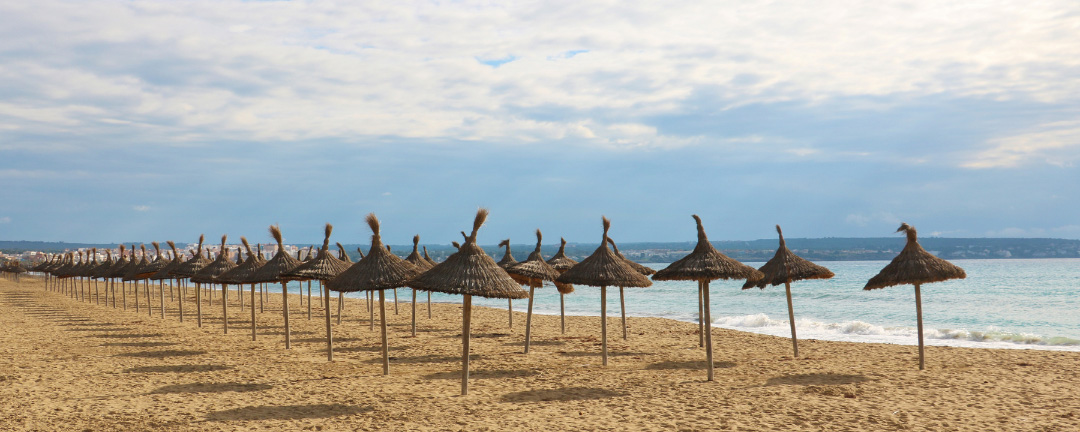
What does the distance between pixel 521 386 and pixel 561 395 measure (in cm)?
95

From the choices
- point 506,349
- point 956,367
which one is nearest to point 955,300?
point 956,367

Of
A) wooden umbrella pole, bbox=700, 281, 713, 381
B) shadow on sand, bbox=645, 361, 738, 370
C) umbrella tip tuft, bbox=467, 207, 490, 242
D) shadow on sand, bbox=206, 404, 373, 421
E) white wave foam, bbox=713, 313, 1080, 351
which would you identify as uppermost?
umbrella tip tuft, bbox=467, 207, 490, 242

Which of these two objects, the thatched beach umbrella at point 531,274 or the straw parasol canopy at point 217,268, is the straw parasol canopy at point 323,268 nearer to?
the thatched beach umbrella at point 531,274

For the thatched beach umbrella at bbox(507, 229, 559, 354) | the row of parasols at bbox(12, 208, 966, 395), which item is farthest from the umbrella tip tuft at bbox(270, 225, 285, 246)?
the thatched beach umbrella at bbox(507, 229, 559, 354)

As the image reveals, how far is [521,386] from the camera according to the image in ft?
35.4

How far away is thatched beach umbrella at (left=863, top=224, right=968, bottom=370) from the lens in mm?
11086

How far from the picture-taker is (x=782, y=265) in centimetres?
1278

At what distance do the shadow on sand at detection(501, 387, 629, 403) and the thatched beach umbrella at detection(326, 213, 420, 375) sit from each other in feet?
7.62

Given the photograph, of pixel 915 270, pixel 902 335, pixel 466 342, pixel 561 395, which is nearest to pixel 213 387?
pixel 466 342

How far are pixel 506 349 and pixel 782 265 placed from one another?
20.3 feet

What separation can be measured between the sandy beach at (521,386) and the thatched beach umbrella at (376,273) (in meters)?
1.53

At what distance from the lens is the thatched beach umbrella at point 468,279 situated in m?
9.26

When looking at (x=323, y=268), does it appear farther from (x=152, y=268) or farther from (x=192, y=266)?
(x=152, y=268)

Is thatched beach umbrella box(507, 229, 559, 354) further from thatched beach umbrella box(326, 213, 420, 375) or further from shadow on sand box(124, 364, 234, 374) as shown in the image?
shadow on sand box(124, 364, 234, 374)
